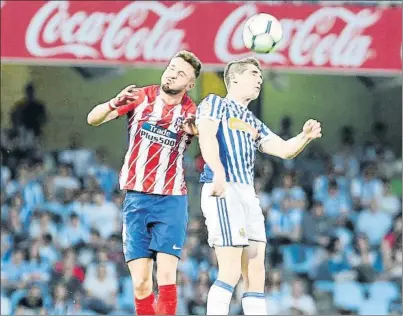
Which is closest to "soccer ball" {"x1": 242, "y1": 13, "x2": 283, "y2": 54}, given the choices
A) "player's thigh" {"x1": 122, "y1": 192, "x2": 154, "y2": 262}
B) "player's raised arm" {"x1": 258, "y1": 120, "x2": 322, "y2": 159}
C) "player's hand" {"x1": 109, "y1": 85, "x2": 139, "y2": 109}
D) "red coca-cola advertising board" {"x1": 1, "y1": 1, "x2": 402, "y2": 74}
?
"player's raised arm" {"x1": 258, "y1": 120, "x2": 322, "y2": 159}

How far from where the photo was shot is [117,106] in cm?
805

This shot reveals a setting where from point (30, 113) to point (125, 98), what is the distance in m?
11.0

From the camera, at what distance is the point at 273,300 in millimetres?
15602

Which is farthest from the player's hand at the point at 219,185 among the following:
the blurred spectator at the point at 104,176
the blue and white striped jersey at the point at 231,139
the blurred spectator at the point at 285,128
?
the blurred spectator at the point at 285,128

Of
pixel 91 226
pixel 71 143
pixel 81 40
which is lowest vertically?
pixel 91 226

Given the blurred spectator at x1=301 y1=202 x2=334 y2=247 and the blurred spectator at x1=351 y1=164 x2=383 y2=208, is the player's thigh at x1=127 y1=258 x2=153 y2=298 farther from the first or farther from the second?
the blurred spectator at x1=351 y1=164 x2=383 y2=208

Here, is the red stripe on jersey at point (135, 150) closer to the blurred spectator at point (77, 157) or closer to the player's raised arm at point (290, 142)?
the player's raised arm at point (290, 142)

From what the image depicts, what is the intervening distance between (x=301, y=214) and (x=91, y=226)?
311cm

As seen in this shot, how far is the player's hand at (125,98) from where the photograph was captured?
7.93 meters

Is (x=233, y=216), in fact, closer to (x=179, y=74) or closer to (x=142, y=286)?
(x=142, y=286)

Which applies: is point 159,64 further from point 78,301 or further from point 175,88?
point 175,88

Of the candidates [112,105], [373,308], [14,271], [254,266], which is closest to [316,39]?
[373,308]

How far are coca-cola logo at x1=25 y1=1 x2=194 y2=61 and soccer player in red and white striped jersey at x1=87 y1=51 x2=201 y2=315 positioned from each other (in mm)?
8163

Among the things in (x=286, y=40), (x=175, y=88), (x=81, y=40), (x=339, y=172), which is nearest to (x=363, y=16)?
(x=286, y=40)
